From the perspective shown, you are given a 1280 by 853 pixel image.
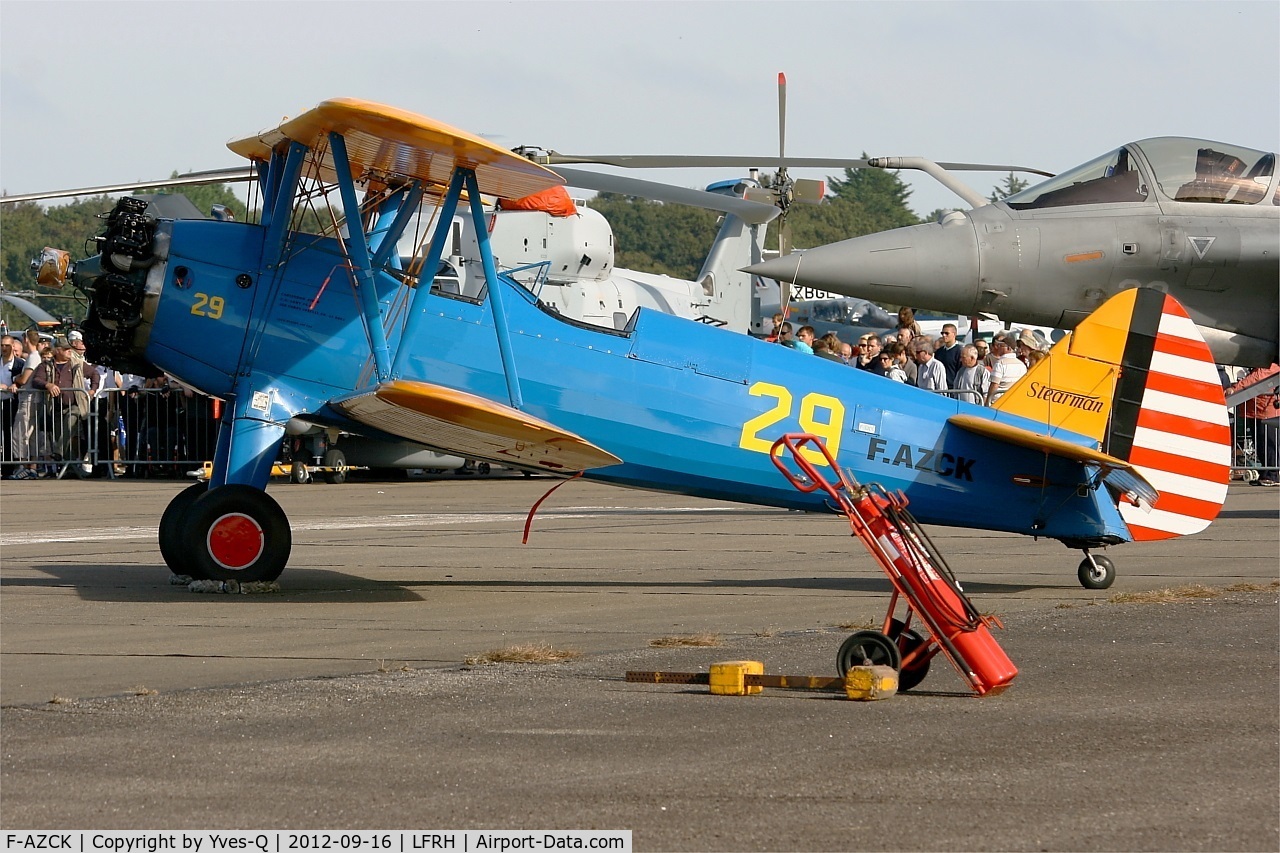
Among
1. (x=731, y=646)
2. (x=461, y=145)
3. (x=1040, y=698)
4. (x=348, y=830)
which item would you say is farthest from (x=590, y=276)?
(x=348, y=830)

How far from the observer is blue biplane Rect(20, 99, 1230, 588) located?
9539 mm

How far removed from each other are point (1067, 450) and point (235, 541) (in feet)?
17.2

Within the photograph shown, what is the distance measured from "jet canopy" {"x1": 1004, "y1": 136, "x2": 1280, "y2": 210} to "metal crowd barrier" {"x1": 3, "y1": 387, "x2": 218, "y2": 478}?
1468 centimetres

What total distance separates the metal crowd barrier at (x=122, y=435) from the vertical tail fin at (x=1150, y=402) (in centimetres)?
1535

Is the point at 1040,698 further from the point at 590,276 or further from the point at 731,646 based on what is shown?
the point at 590,276

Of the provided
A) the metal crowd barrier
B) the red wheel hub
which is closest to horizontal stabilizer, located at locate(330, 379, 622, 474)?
the red wheel hub

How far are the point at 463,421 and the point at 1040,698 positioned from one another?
13.6 feet

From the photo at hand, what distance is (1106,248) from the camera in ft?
36.7

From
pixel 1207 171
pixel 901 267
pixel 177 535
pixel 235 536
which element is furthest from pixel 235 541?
pixel 1207 171

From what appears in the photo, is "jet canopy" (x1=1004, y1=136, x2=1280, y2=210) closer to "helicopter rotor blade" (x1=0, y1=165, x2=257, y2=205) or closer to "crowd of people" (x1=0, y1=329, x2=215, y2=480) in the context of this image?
"helicopter rotor blade" (x1=0, y1=165, x2=257, y2=205)

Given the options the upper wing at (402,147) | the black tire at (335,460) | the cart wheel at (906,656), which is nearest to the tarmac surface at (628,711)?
the cart wheel at (906,656)

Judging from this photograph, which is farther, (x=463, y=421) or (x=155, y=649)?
(x=463, y=421)

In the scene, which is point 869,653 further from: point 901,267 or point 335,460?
point 335,460

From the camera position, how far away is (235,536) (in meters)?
9.39
